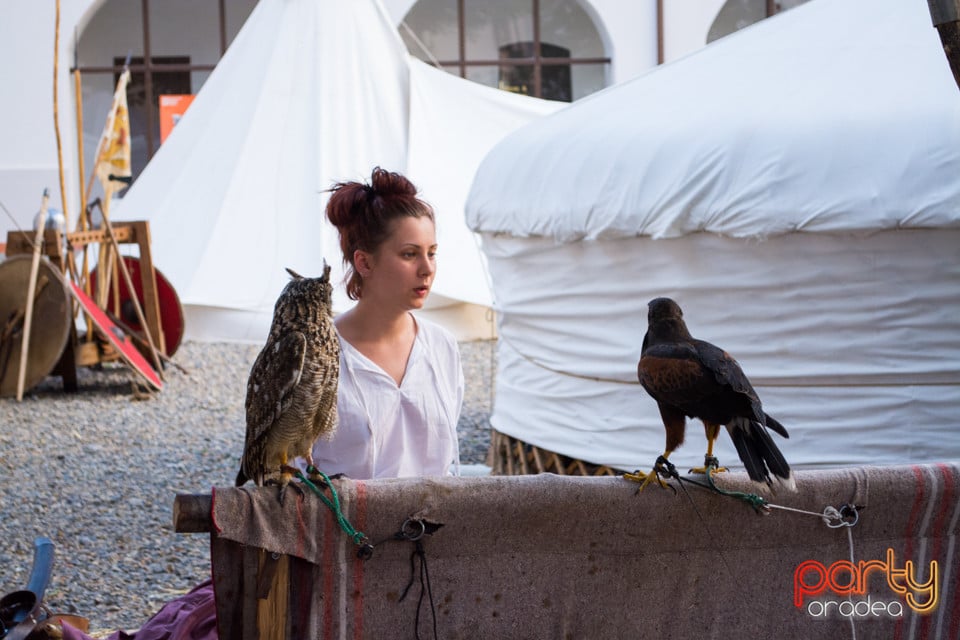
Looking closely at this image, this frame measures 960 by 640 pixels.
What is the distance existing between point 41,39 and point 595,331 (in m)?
9.63

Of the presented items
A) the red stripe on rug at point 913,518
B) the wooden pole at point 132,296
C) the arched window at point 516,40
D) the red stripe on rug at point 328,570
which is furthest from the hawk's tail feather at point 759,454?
the arched window at point 516,40

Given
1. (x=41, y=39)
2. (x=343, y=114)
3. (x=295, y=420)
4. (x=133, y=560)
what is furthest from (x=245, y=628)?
(x=41, y=39)

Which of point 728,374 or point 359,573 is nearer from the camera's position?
point 359,573

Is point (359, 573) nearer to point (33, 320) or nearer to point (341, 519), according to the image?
point (341, 519)

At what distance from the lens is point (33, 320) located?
22.7 ft

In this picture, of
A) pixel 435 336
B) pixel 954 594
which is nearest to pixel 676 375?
pixel 954 594

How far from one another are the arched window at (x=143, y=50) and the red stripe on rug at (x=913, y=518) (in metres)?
13.4

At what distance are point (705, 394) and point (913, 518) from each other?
428 millimetres

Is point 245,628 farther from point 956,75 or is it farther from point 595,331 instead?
point 595,331

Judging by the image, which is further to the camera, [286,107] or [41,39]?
[41,39]

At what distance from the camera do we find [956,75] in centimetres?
212

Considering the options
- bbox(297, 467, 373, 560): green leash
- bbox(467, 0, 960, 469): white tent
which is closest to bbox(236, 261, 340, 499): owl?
bbox(297, 467, 373, 560): green leash

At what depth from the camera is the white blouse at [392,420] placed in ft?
7.66

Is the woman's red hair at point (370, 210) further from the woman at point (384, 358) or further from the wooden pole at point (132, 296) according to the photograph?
the wooden pole at point (132, 296)
